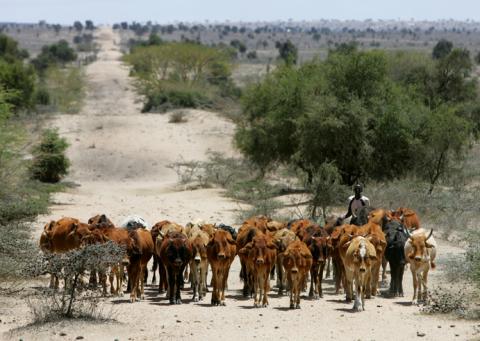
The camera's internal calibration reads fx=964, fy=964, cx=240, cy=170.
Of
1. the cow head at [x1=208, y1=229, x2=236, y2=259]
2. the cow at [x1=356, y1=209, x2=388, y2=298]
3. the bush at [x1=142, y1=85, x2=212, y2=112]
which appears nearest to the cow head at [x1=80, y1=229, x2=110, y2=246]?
the cow head at [x1=208, y1=229, x2=236, y2=259]

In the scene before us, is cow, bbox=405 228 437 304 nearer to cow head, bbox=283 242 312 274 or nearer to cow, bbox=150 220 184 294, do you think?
cow head, bbox=283 242 312 274

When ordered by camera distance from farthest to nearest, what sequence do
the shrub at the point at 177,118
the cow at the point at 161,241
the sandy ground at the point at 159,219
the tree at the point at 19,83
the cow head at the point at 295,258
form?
Result: 1. the tree at the point at 19,83
2. the shrub at the point at 177,118
3. the cow at the point at 161,241
4. the cow head at the point at 295,258
5. the sandy ground at the point at 159,219

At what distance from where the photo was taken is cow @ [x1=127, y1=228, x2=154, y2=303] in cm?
1794

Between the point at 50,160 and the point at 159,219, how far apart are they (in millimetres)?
10463

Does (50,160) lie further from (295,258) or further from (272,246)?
(295,258)

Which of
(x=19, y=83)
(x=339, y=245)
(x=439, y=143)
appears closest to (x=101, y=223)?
(x=339, y=245)

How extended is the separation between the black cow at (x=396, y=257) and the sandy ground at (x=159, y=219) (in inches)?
12.6

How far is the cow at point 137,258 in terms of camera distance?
58.9 feet

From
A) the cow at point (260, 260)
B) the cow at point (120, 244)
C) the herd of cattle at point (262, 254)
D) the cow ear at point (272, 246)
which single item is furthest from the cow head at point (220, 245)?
the cow at point (120, 244)

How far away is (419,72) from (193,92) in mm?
21455

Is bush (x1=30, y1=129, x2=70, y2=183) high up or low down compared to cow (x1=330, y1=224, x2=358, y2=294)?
down

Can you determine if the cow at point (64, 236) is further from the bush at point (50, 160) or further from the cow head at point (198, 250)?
the bush at point (50, 160)

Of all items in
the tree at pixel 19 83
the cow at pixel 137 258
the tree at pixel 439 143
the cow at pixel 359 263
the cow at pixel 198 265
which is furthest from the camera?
the tree at pixel 19 83

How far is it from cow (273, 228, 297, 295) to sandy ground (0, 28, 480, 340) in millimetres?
342
